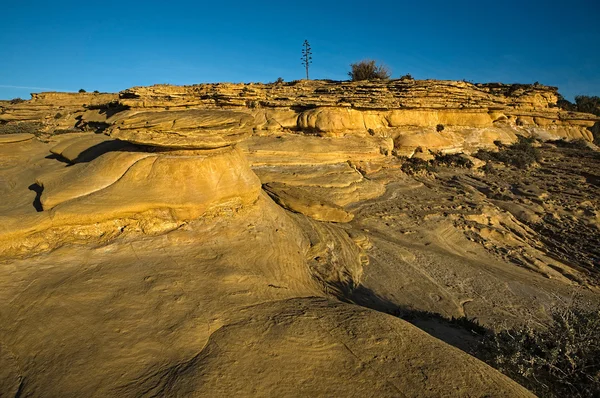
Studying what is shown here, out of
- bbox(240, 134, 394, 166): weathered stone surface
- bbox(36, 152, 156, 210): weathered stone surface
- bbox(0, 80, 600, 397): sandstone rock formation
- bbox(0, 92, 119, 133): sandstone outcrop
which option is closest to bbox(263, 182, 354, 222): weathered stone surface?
bbox(0, 80, 600, 397): sandstone rock formation

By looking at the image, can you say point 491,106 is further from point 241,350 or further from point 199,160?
point 241,350

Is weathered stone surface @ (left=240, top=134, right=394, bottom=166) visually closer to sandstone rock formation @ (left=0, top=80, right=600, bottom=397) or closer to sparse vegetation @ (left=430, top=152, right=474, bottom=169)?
sandstone rock formation @ (left=0, top=80, right=600, bottom=397)

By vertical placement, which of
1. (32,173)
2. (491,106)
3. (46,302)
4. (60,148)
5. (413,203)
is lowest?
(413,203)

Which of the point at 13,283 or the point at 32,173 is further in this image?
the point at 32,173

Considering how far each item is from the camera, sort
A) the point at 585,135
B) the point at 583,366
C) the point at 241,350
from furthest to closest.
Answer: the point at 585,135
the point at 583,366
the point at 241,350

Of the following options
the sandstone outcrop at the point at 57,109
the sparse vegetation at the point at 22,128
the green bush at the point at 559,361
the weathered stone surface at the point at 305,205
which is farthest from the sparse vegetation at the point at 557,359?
the sandstone outcrop at the point at 57,109

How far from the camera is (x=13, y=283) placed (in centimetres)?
300

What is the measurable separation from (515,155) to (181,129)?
15429mm

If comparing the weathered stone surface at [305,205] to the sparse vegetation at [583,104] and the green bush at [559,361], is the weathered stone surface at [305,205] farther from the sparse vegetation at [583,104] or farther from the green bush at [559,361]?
the sparse vegetation at [583,104]


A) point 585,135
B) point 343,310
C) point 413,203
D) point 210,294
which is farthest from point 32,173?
point 585,135

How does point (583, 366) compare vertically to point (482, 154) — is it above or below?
below

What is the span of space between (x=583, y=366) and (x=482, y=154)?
14.2 m

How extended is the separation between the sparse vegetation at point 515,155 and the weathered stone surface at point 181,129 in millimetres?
13589

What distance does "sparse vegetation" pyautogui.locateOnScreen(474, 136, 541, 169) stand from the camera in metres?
14.2
